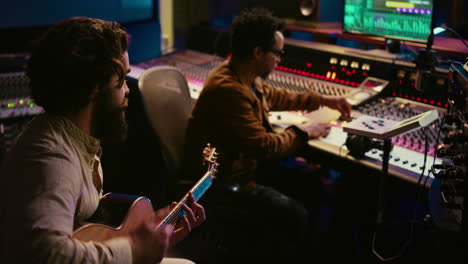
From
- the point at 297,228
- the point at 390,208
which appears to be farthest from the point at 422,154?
the point at 390,208

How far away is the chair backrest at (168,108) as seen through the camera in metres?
2.25

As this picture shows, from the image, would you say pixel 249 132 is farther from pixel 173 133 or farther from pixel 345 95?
pixel 345 95

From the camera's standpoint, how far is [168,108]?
91.4 inches

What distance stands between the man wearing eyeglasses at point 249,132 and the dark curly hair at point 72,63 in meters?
0.89

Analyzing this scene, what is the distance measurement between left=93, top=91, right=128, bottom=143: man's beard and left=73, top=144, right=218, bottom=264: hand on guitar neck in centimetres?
25

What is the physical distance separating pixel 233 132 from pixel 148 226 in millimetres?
887

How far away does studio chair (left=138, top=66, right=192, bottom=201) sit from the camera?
7.36 feet

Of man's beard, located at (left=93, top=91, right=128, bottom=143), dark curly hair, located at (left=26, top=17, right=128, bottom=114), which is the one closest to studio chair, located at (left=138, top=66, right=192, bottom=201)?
man's beard, located at (left=93, top=91, right=128, bottom=143)

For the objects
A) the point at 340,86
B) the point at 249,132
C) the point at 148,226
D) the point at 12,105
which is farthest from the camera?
the point at 12,105

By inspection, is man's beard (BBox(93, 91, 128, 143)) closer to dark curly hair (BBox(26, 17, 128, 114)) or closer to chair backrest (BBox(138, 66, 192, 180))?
dark curly hair (BBox(26, 17, 128, 114))

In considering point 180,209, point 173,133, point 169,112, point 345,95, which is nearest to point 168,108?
point 169,112

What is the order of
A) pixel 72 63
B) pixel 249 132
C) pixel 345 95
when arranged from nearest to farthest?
pixel 72 63
pixel 249 132
pixel 345 95

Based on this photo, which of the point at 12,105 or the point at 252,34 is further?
the point at 12,105

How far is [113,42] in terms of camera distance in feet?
4.27
